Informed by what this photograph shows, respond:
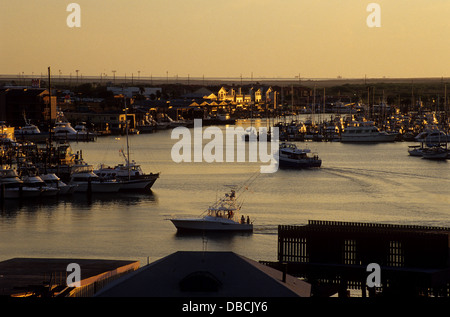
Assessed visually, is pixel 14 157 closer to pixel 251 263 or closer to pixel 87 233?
pixel 87 233

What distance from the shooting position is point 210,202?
17391mm

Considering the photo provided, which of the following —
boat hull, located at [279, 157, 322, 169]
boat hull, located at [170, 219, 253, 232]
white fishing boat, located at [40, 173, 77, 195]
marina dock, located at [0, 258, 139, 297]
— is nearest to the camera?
marina dock, located at [0, 258, 139, 297]

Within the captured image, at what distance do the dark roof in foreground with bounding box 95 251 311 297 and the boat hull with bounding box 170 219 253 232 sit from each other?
25.6 feet

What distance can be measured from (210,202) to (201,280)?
1183 cm

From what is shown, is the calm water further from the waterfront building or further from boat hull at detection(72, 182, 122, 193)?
the waterfront building

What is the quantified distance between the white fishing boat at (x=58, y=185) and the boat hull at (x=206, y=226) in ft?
17.7

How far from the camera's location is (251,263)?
6152 millimetres

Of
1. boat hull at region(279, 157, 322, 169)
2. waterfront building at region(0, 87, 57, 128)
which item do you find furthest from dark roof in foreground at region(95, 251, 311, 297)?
waterfront building at region(0, 87, 57, 128)

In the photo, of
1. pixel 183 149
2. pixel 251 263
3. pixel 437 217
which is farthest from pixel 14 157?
pixel 251 263

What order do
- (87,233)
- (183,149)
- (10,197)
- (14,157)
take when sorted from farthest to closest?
(183,149)
(14,157)
(10,197)
(87,233)

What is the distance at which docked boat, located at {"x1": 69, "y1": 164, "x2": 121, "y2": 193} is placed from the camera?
19359 mm

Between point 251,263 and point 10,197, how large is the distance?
507 inches

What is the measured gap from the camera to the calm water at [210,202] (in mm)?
12992
